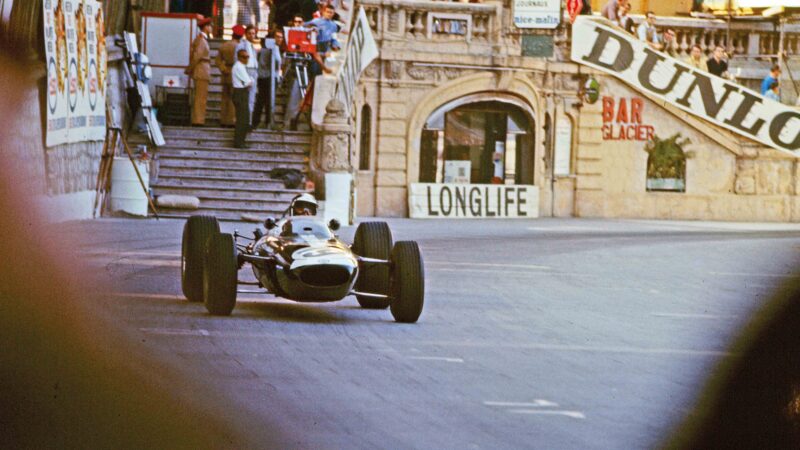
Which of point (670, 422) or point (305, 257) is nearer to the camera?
point (670, 422)

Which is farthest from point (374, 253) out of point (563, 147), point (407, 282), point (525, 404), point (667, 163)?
point (667, 163)

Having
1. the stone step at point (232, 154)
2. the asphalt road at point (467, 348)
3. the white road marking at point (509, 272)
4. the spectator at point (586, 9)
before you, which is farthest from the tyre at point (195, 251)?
the spectator at point (586, 9)

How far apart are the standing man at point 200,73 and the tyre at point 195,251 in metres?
16.7

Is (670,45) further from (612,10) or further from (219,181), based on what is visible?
(219,181)

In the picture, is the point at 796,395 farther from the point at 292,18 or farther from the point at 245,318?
the point at 292,18

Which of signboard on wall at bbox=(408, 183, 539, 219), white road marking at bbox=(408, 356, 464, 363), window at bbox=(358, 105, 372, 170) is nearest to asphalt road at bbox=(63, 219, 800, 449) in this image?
white road marking at bbox=(408, 356, 464, 363)

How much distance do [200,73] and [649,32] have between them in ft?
50.1

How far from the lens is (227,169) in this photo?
98.4 ft

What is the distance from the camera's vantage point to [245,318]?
13.7 metres

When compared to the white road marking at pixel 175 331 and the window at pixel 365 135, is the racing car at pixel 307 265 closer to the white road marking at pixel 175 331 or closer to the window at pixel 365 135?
the white road marking at pixel 175 331

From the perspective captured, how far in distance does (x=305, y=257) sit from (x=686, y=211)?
30.3 meters

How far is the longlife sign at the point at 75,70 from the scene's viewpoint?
2323 cm

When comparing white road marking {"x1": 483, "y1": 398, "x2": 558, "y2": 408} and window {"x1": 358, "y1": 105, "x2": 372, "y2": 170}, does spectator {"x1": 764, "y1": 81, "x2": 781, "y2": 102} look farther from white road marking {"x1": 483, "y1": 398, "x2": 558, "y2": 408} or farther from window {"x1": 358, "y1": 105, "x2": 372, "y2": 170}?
white road marking {"x1": 483, "y1": 398, "x2": 558, "y2": 408}

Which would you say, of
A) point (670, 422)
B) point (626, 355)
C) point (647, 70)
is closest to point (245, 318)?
point (626, 355)
